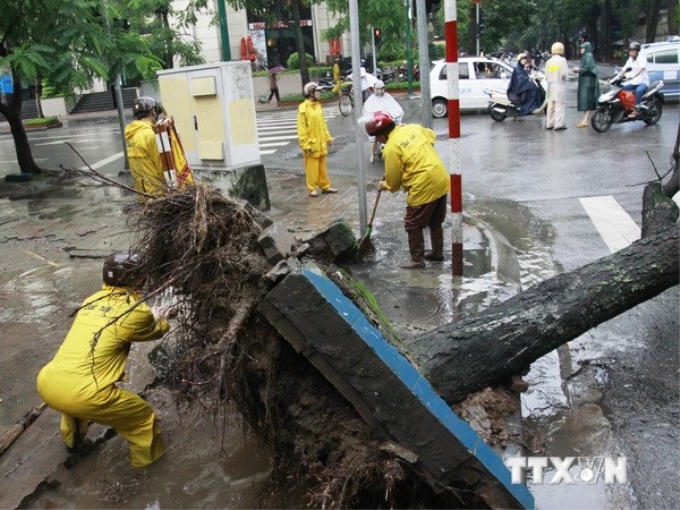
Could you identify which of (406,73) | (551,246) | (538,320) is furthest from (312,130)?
(406,73)

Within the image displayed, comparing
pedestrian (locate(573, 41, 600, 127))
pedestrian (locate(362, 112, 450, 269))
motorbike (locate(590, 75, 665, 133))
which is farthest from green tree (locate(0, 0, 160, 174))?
pedestrian (locate(573, 41, 600, 127))

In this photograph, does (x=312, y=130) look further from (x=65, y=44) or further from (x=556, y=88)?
(x=556, y=88)

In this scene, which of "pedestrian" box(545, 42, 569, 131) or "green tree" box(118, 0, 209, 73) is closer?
"pedestrian" box(545, 42, 569, 131)

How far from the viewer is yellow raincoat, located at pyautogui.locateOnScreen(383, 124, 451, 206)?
6133 mm

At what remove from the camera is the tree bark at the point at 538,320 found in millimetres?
3838

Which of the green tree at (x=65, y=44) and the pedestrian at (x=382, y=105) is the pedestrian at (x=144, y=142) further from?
the pedestrian at (x=382, y=105)

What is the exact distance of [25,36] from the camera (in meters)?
11.3

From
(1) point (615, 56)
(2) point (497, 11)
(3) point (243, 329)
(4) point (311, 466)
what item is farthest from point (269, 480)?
(1) point (615, 56)

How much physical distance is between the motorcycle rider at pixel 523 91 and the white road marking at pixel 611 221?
8.53 meters

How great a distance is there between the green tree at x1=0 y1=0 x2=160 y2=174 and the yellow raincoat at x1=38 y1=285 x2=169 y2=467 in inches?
286

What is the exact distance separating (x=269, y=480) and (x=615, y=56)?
160 ft

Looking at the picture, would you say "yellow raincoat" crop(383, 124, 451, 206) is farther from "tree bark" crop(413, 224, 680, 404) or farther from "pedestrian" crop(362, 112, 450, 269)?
"tree bark" crop(413, 224, 680, 404)

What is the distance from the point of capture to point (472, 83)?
18562mm

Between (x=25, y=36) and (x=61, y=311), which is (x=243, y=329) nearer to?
(x=61, y=311)
